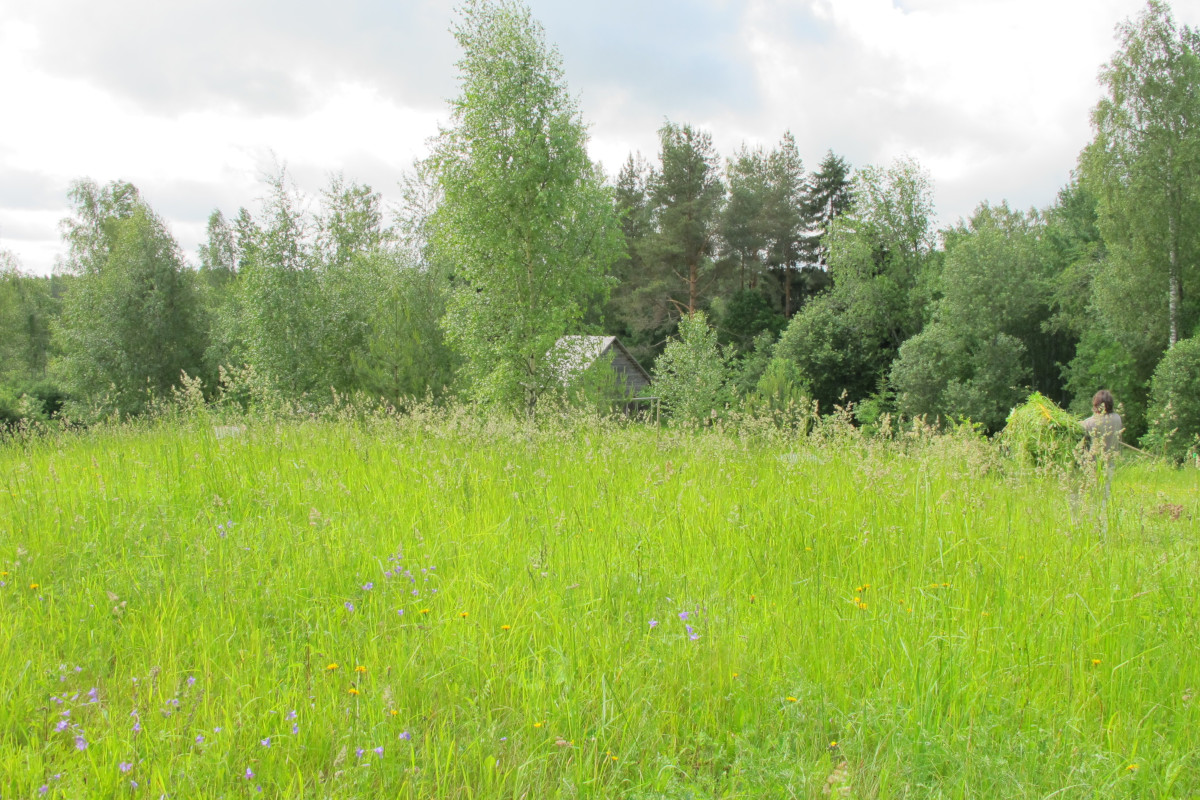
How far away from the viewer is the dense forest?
1784 cm

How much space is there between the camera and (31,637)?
2668 millimetres

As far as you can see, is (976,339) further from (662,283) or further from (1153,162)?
(662,283)

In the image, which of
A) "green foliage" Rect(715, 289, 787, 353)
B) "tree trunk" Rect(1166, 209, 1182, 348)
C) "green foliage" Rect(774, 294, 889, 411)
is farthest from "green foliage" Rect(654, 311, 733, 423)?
"tree trunk" Rect(1166, 209, 1182, 348)

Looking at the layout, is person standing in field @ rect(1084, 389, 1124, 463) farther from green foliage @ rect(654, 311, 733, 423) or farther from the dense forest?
green foliage @ rect(654, 311, 733, 423)

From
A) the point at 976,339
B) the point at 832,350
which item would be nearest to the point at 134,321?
the point at 832,350

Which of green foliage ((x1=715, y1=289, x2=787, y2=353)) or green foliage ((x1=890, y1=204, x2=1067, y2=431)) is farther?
green foliage ((x1=715, y1=289, x2=787, y2=353))

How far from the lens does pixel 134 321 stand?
29781 millimetres

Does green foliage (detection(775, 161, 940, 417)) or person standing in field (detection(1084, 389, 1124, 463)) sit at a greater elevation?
green foliage (detection(775, 161, 940, 417))

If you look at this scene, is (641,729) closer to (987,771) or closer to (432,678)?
(432,678)

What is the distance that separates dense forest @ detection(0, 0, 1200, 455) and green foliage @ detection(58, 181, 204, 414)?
0.35 feet

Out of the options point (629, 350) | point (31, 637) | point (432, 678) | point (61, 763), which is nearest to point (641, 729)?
point (432, 678)

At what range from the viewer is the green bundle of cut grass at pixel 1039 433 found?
205 inches

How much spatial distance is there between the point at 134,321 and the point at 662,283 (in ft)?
90.3

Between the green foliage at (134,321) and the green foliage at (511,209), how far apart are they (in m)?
19.3
